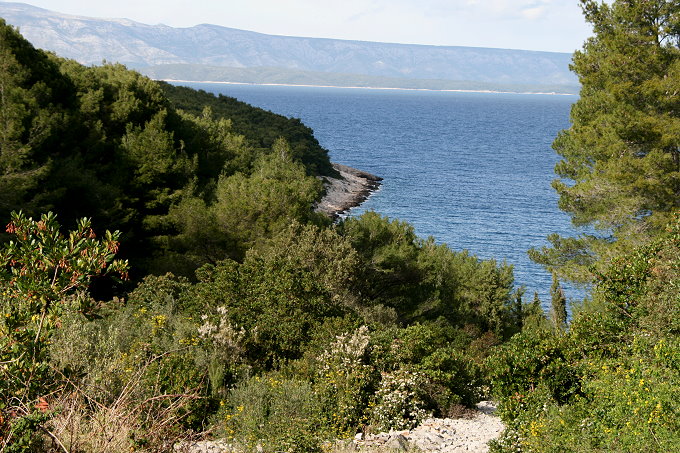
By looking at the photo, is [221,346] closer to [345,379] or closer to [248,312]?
[248,312]

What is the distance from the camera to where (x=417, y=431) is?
11406mm

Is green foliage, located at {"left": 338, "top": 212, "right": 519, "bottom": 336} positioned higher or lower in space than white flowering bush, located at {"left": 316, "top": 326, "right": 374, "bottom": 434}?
lower

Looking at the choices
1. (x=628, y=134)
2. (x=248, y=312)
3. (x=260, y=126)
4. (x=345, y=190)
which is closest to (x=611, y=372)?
(x=248, y=312)

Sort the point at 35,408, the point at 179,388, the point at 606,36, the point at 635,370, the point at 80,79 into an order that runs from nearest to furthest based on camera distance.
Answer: the point at 35,408 < the point at 635,370 < the point at 179,388 < the point at 606,36 < the point at 80,79

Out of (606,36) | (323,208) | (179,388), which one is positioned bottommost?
(323,208)

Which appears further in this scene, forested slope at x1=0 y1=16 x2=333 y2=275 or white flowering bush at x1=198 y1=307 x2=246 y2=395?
forested slope at x1=0 y1=16 x2=333 y2=275

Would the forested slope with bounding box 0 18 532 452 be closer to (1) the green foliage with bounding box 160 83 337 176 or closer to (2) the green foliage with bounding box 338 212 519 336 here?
(2) the green foliage with bounding box 338 212 519 336

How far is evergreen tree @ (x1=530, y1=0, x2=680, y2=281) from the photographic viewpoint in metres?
21.5

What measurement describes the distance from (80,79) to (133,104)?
108 inches

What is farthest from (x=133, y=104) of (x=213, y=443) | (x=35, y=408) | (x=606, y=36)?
(x=35, y=408)

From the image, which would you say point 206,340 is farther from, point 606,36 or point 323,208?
point 323,208

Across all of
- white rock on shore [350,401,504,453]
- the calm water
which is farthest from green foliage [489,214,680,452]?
the calm water

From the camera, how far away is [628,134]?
21.9 meters

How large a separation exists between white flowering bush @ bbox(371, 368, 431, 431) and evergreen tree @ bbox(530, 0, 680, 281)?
1005cm
